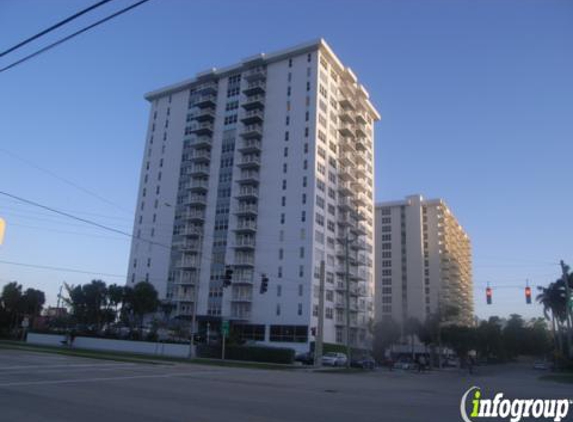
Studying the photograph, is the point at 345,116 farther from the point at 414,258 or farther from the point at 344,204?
the point at 414,258

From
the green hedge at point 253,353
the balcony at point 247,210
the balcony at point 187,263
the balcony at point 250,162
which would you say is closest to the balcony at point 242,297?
the balcony at point 187,263

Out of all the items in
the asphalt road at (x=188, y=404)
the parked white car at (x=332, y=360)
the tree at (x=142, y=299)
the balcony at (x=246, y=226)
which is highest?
the balcony at (x=246, y=226)

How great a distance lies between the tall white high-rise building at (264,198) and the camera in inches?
3164

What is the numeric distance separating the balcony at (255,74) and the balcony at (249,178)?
17778 mm

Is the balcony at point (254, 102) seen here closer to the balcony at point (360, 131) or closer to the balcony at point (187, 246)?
the balcony at point (360, 131)

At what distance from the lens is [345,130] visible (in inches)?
3730

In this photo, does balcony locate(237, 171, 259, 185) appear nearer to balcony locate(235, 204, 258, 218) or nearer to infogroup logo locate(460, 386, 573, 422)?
balcony locate(235, 204, 258, 218)

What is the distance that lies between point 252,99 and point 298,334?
4191 centimetres

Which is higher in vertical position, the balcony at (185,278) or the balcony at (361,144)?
the balcony at (361,144)

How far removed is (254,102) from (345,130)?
17224 millimetres

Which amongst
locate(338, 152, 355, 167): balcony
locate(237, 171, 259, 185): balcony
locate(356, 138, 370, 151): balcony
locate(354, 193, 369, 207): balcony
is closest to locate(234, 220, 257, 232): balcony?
locate(237, 171, 259, 185): balcony

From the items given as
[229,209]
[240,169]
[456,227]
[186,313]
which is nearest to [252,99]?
[240,169]

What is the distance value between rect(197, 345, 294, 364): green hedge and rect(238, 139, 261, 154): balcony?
1600 inches

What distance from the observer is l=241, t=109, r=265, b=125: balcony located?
9000 cm
